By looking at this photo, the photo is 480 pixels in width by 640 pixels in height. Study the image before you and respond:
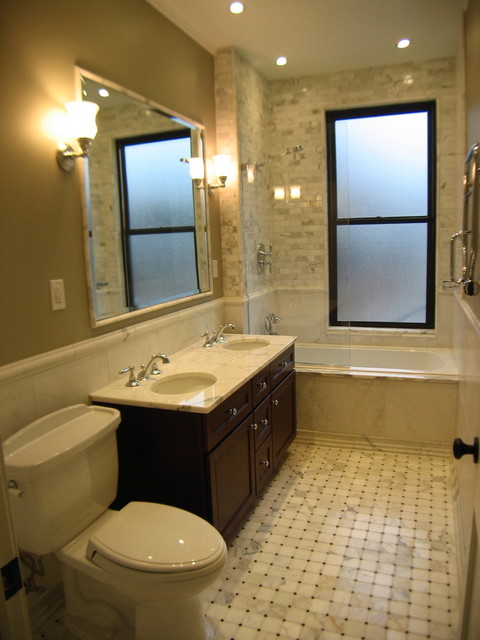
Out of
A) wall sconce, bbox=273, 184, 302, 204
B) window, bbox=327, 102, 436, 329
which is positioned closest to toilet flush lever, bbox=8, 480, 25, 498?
window, bbox=327, 102, 436, 329

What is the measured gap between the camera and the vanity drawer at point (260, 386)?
2.47 meters

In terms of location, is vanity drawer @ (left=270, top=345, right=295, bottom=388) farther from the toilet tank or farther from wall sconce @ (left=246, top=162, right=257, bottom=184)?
wall sconce @ (left=246, top=162, right=257, bottom=184)

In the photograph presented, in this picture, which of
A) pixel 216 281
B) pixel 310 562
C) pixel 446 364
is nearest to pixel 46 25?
pixel 216 281

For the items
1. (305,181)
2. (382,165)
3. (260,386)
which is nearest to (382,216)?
(382,165)

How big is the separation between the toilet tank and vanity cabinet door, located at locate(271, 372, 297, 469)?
1.15 m

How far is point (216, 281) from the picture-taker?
3.41m

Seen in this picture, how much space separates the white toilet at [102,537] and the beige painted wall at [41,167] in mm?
357

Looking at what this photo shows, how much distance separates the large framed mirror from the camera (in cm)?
215

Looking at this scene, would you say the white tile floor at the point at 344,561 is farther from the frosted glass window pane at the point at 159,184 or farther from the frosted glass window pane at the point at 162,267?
the frosted glass window pane at the point at 159,184

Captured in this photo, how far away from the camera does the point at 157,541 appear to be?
159 cm

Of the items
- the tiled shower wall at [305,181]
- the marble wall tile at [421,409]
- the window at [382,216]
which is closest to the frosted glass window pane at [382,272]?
the window at [382,216]

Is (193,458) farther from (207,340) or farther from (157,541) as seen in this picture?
(207,340)

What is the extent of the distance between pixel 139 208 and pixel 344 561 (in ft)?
6.51

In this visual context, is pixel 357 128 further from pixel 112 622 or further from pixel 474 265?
pixel 112 622
